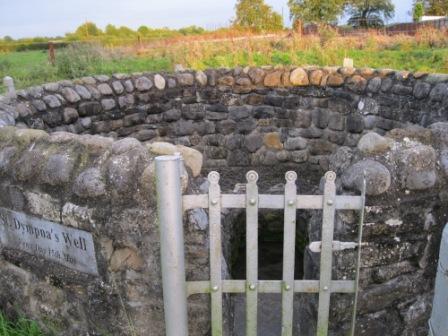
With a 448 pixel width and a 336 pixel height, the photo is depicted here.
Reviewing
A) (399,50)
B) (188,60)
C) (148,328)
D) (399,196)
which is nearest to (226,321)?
(148,328)

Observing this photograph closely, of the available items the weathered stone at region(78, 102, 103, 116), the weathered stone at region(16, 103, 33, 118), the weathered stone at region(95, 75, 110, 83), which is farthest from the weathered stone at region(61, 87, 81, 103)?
the weathered stone at region(16, 103, 33, 118)

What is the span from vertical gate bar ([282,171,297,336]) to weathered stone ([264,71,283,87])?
469 cm

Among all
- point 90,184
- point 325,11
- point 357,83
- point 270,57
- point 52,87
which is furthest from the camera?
point 325,11

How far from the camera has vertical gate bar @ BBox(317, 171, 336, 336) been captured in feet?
6.66

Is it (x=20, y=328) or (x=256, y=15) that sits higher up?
(x=256, y=15)

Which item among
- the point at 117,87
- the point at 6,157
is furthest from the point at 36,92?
the point at 6,157

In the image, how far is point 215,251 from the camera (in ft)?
7.00

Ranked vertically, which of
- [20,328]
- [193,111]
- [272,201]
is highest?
[272,201]

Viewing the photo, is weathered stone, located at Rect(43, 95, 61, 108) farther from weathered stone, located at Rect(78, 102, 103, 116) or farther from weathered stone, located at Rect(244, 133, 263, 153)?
weathered stone, located at Rect(244, 133, 263, 153)

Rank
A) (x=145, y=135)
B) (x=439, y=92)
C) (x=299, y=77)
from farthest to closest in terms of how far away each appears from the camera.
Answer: (x=145, y=135), (x=299, y=77), (x=439, y=92)

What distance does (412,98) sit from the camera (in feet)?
17.1

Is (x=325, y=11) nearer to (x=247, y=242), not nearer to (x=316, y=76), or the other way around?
(x=316, y=76)

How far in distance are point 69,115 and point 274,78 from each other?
2.94m

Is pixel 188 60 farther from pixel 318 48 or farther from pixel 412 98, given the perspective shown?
pixel 412 98
